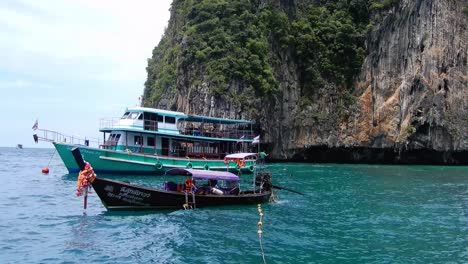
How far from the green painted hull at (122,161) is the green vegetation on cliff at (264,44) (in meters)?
13.9

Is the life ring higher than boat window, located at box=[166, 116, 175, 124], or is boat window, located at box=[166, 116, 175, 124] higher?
boat window, located at box=[166, 116, 175, 124]

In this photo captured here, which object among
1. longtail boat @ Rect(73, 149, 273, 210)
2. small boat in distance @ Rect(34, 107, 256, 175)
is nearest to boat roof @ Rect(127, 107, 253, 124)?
small boat in distance @ Rect(34, 107, 256, 175)

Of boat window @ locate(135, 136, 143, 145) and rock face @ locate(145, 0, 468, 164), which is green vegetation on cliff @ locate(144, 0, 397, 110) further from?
boat window @ locate(135, 136, 143, 145)

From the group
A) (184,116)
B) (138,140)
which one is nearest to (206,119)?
(184,116)

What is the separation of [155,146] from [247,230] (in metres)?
23.4

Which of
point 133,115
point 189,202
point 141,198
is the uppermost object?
point 133,115

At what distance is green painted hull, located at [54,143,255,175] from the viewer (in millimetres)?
36969

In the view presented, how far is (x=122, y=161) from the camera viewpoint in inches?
1491

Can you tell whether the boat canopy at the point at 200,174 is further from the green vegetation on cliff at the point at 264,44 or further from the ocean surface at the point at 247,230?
the green vegetation on cliff at the point at 264,44

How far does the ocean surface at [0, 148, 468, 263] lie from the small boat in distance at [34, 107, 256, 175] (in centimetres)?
791

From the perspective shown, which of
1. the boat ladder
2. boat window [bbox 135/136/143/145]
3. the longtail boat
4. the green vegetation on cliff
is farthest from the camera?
the green vegetation on cliff

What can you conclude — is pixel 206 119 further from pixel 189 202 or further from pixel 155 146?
pixel 189 202

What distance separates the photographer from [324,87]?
61.2m

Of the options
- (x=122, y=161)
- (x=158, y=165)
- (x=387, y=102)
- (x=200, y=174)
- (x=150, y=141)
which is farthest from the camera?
(x=387, y=102)
